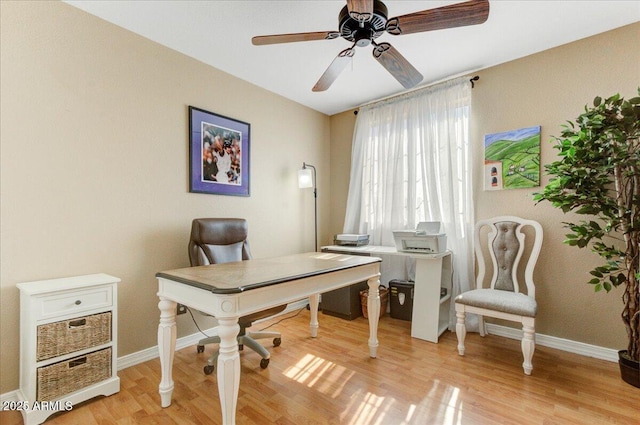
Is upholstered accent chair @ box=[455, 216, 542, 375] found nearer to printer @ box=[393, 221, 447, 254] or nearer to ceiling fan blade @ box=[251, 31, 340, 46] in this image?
printer @ box=[393, 221, 447, 254]

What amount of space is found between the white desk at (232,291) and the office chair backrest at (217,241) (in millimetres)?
384

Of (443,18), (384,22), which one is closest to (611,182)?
(443,18)

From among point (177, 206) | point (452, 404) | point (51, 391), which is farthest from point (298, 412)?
point (177, 206)

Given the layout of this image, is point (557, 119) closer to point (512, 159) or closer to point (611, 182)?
point (512, 159)

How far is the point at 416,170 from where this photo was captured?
10.5ft

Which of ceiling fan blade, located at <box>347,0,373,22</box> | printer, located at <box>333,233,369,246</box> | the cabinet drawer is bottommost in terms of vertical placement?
the cabinet drawer

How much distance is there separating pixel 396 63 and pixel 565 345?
263cm

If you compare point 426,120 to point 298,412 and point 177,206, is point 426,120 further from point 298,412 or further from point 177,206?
point 298,412

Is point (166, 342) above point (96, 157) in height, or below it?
below

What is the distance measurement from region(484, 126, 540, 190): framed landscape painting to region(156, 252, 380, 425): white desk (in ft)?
5.01

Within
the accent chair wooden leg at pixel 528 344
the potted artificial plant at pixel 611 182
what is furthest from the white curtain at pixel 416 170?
the potted artificial plant at pixel 611 182

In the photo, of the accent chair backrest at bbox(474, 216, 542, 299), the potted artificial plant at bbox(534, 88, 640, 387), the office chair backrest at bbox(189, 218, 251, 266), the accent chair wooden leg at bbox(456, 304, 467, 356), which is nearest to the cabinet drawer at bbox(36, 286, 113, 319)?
the office chair backrest at bbox(189, 218, 251, 266)

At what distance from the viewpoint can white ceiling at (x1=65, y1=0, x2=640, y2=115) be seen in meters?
1.97

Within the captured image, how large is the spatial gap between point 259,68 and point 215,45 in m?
0.48
